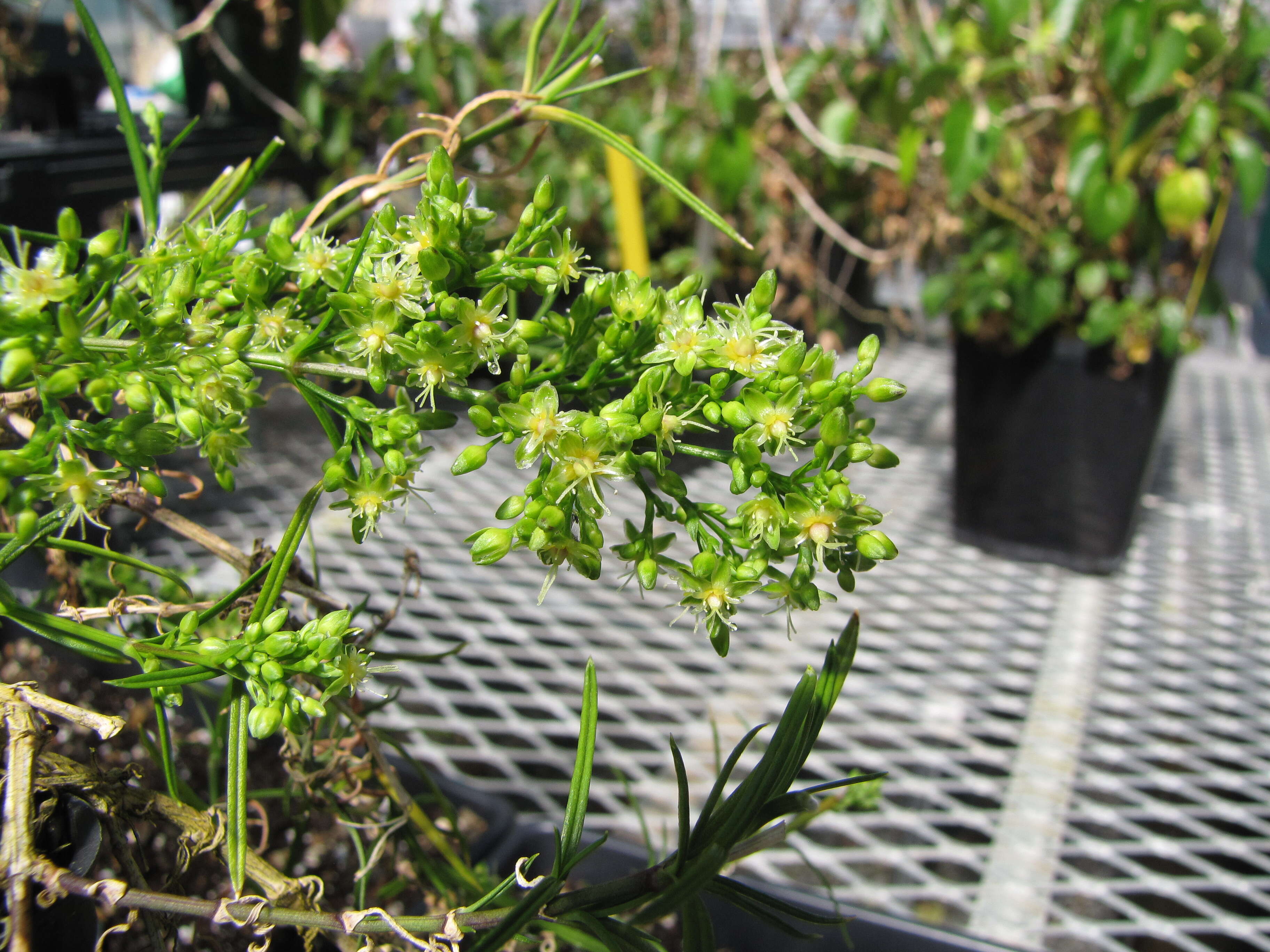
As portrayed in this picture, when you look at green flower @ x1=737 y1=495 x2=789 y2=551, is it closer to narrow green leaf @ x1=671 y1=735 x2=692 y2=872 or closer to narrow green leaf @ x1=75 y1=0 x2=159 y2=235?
narrow green leaf @ x1=671 y1=735 x2=692 y2=872

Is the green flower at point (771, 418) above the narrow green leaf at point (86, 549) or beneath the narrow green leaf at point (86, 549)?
above

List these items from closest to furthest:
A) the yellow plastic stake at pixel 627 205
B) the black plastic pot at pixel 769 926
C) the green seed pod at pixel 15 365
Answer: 1. the green seed pod at pixel 15 365
2. the black plastic pot at pixel 769 926
3. the yellow plastic stake at pixel 627 205

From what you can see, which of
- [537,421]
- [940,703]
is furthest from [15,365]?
[940,703]

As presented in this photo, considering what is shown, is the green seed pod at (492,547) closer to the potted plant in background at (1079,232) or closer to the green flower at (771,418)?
the green flower at (771,418)

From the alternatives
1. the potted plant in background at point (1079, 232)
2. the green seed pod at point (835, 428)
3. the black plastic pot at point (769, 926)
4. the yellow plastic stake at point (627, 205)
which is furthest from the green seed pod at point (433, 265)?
the potted plant in background at point (1079, 232)

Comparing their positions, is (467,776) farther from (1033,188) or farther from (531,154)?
(1033,188)

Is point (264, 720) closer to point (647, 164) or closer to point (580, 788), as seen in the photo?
point (580, 788)
